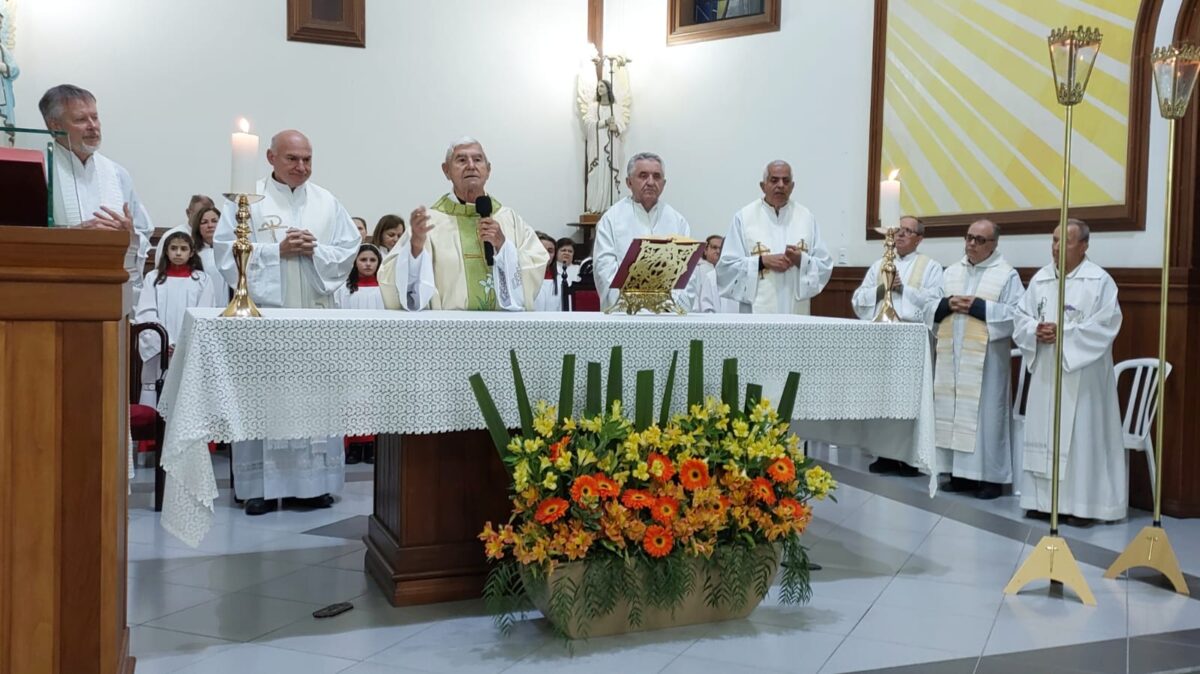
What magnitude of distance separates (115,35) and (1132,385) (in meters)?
7.84

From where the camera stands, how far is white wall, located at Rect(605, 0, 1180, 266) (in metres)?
8.34

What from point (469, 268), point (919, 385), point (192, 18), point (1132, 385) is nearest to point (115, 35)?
point (192, 18)

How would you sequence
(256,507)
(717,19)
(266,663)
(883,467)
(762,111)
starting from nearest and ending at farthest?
(266,663) → (256,507) → (883,467) → (762,111) → (717,19)

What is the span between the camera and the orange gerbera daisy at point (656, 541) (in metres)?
3.25

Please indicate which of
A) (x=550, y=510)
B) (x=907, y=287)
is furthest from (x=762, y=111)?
(x=550, y=510)

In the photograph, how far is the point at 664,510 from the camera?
326 centimetres

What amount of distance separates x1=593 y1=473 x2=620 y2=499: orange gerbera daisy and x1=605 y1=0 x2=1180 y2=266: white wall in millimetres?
4775

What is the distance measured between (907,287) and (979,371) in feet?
2.59

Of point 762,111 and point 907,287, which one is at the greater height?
point 762,111

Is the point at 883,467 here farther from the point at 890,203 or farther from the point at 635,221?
the point at 890,203

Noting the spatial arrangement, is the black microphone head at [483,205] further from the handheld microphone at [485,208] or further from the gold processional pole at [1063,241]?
the gold processional pole at [1063,241]

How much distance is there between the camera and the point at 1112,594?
13.4 feet

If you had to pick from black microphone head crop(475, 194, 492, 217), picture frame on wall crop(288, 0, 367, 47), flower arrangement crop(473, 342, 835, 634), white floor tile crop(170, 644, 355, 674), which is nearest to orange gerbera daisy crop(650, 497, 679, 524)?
flower arrangement crop(473, 342, 835, 634)

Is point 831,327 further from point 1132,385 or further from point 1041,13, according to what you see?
point 1041,13
